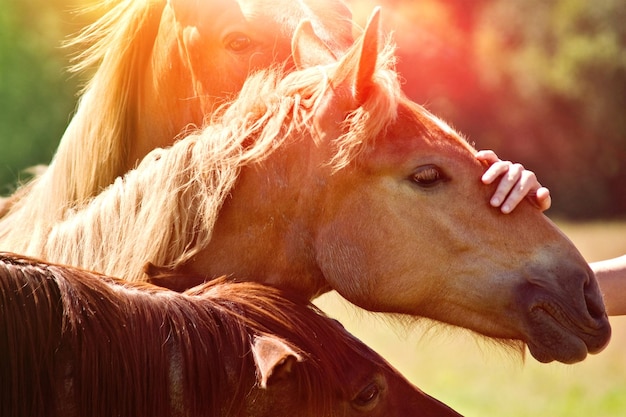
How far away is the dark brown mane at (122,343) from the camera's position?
2344 millimetres

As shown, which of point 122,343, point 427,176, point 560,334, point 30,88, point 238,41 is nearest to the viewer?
point 122,343

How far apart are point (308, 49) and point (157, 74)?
81 centimetres

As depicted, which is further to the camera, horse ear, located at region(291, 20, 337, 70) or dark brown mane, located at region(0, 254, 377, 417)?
horse ear, located at region(291, 20, 337, 70)

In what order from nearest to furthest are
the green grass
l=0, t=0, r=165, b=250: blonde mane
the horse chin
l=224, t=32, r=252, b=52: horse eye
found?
the horse chin → l=224, t=32, r=252, b=52: horse eye → l=0, t=0, r=165, b=250: blonde mane → the green grass

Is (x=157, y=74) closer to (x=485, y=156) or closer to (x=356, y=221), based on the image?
(x=356, y=221)

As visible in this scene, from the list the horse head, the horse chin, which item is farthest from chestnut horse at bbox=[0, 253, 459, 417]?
the horse chin

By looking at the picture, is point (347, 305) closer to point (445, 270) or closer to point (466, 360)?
point (445, 270)

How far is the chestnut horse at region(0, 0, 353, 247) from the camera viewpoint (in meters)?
3.76

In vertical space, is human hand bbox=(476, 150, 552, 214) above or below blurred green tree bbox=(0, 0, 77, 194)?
above

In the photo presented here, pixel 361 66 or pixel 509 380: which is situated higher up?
pixel 361 66

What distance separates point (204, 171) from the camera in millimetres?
3273

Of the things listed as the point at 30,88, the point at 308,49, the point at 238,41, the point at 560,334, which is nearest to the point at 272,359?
the point at 560,334

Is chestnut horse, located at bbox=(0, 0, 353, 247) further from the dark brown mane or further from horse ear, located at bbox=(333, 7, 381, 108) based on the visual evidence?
the dark brown mane

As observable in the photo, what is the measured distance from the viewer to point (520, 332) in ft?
10.1
